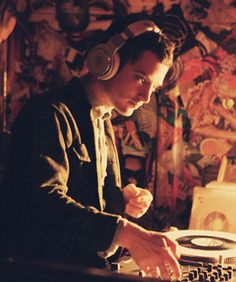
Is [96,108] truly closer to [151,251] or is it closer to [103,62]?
[103,62]

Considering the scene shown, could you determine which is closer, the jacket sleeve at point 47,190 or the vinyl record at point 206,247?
the jacket sleeve at point 47,190

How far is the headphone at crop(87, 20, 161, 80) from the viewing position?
1.60m

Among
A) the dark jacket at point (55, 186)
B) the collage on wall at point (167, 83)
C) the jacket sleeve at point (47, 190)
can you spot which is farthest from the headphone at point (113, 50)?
the collage on wall at point (167, 83)

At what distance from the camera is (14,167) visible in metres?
1.38

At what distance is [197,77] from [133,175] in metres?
0.65

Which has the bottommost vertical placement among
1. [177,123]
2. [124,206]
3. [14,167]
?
[124,206]

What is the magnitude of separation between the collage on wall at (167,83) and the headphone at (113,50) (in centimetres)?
109

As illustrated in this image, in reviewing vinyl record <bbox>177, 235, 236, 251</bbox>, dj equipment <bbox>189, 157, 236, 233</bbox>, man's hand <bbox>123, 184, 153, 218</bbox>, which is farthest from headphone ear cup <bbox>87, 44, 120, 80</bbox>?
dj equipment <bbox>189, 157, 236, 233</bbox>

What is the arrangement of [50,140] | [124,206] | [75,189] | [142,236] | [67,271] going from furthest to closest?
1. [124,206]
2. [75,189]
3. [50,140]
4. [142,236]
5. [67,271]

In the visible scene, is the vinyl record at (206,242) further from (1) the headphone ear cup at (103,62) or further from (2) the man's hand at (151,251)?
(1) the headphone ear cup at (103,62)

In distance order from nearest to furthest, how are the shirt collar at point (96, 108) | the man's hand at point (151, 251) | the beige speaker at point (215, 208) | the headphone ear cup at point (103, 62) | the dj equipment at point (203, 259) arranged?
the man's hand at point (151, 251), the dj equipment at point (203, 259), the headphone ear cup at point (103, 62), the shirt collar at point (96, 108), the beige speaker at point (215, 208)

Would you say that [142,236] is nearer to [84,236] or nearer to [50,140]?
[84,236]

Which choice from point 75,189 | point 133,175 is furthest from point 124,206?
point 133,175

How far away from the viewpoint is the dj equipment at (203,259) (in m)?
1.48
